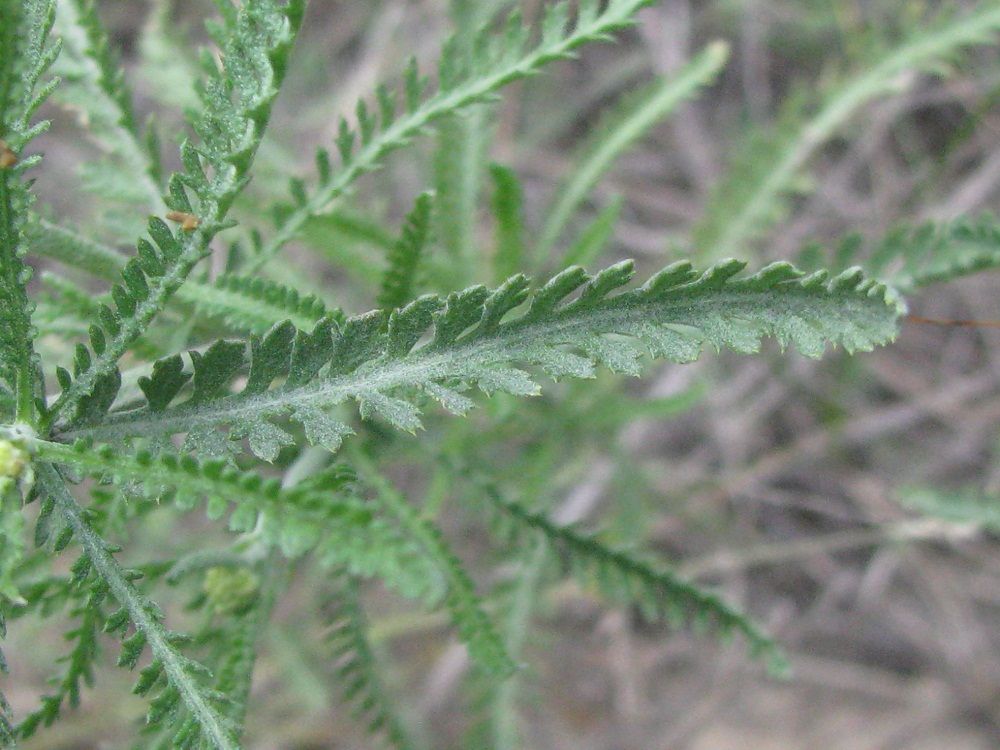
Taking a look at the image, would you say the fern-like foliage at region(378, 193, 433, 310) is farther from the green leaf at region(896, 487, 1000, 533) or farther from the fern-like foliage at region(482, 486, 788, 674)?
the green leaf at region(896, 487, 1000, 533)

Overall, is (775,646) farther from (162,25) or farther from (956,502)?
(162,25)

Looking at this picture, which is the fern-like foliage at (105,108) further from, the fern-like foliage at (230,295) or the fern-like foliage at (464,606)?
the fern-like foliage at (464,606)

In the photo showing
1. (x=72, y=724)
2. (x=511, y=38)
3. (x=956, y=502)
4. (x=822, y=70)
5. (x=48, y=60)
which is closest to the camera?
(x=48, y=60)

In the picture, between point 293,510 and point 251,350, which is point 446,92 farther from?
point 293,510

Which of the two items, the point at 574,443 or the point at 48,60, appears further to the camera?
the point at 574,443

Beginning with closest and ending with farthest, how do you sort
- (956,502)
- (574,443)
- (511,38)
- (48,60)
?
(48,60), (511,38), (956,502), (574,443)

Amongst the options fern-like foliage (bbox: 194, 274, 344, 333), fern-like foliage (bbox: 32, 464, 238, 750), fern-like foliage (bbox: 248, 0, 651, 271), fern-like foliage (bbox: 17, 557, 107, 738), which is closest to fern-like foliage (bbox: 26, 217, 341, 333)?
fern-like foliage (bbox: 194, 274, 344, 333)

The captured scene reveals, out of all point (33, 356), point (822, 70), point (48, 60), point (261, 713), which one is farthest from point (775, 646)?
point (822, 70)

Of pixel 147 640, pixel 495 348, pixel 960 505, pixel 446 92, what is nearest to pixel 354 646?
pixel 147 640
